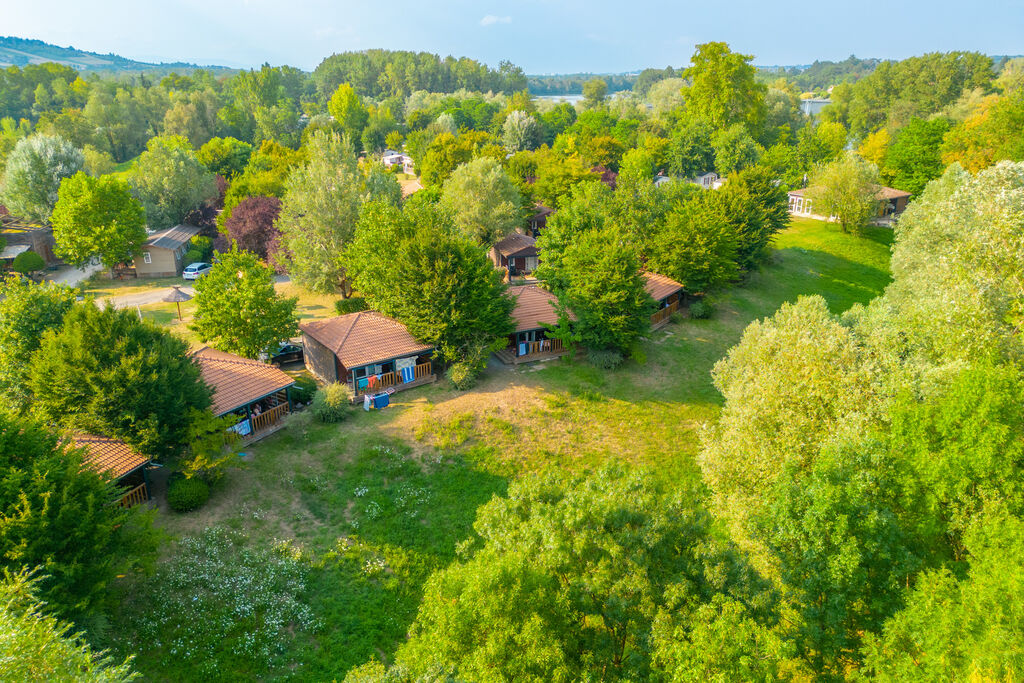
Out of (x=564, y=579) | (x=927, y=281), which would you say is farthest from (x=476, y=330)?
(x=927, y=281)

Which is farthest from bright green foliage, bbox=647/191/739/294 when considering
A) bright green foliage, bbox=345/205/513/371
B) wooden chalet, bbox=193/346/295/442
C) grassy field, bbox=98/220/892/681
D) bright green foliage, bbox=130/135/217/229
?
bright green foliage, bbox=130/135/217/229

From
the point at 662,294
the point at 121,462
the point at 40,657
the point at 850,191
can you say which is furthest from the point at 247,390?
the point at 850,191

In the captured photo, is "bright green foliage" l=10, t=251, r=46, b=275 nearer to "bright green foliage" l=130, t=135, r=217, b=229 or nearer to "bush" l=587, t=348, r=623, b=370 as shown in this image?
"bright green foliage" l=130, t=135, r=217, b=229

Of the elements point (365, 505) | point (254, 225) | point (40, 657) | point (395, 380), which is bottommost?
point (365, 505)

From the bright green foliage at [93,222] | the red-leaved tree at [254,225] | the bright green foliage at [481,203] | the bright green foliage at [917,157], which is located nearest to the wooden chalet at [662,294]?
the bright green foliage at [481,203]

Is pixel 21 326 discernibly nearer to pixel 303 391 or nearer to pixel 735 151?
pixel 303 391

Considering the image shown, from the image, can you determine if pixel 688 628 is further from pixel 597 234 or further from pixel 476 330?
pixel 597 234
